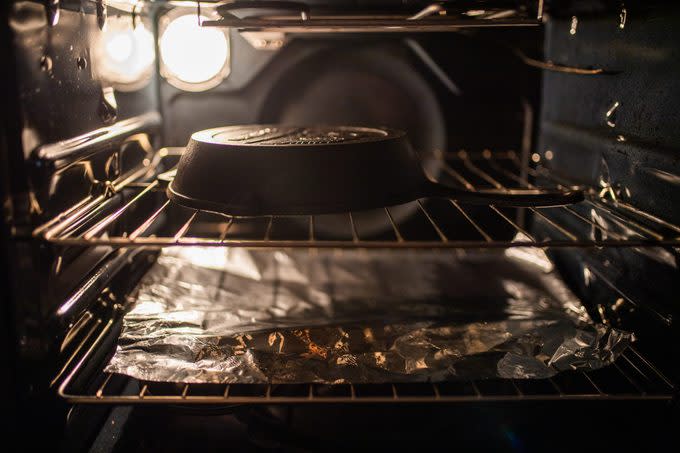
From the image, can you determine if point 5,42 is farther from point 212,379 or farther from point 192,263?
point 192,263

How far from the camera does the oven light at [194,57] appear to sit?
4.63ft

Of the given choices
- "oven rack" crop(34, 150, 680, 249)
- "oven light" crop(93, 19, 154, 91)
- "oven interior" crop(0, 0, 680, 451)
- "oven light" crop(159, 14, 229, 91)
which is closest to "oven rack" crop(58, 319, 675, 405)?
"oven interior" crop(0, 0, 680, 451)

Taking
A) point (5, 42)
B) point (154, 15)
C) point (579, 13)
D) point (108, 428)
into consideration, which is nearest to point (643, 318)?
point (579, 13)

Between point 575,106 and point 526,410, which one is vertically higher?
point 575,106

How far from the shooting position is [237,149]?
0.96m

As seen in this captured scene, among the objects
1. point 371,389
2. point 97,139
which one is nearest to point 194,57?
point 97,139

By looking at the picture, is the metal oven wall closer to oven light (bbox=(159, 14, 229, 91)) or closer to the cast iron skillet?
the cast iron skillet

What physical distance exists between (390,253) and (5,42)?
1.06 meters

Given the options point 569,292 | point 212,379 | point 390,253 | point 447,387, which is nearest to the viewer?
point 212,379

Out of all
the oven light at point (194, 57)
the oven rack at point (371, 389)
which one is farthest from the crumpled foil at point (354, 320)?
the oven light at point (194, 57)

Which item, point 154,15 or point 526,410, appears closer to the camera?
point 526,410

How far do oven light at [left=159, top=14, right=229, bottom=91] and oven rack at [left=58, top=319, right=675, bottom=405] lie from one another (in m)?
0.62

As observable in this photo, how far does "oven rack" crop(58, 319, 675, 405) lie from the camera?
0.86 metres

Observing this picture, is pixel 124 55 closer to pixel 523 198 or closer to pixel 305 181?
pixel 305 181
